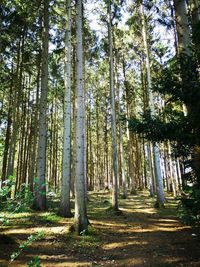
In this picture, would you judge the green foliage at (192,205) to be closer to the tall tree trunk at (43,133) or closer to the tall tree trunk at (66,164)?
the tall tree trunk at (66,164)

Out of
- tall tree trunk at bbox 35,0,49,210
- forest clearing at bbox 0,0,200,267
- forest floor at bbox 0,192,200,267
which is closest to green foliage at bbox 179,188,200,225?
forest clearing at bbox 0,0,200,267

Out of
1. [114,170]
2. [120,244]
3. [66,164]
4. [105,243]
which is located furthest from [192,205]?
[114,170]

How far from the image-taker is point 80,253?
675 centimetres

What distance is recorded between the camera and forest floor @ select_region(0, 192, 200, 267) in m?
6.01

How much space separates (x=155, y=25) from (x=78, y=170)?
1278 centimetres

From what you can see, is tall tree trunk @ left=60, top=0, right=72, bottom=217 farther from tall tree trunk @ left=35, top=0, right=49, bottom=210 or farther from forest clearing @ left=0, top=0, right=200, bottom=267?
tall tree trunk @ left=35, top=0, right=49, bottom=210

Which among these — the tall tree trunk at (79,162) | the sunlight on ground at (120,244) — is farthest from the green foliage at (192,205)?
the tall tree trunk at (79,162)

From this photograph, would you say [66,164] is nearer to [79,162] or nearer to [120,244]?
[79,162]

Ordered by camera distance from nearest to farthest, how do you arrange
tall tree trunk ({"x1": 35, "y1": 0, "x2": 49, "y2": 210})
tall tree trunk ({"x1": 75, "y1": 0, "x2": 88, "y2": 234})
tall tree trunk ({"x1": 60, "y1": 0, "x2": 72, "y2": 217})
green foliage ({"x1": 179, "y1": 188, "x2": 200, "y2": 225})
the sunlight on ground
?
1. green foliage ({"x1": 179, "y1": 188, "x2": 200, "y2": 225})
2. the sunlight on ground
3. tall tree trunk ({"x1": 75, "y1": 0, "x2": 88, "y2": 234})
4. tall tree trunk ({"x1": 60, "y1": 0, "x2": 72, "y2": 217})
5. tall tree trunk ({"x1": 35, "y1": 0, "x2": 49, "y2": 210})

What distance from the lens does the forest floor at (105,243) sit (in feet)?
19.7

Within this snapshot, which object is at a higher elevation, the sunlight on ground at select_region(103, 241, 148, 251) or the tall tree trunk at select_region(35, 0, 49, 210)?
the tall tree trunk at select_region(35, 0, 49, 210)

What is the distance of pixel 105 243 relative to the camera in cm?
768

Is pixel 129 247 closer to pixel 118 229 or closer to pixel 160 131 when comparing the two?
pixel 118 229

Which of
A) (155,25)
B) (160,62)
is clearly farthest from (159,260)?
(160,62)
